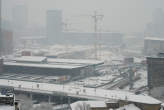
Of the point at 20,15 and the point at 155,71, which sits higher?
the point at 20,15

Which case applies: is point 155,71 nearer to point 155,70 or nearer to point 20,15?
point 155,70

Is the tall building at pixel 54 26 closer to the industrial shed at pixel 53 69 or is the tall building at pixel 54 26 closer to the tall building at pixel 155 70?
the industrial shed at pixel 53 69

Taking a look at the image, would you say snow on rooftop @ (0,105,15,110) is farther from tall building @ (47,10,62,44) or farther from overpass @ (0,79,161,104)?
tall building @ (47,10,62,44)

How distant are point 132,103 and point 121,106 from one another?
1.40ft

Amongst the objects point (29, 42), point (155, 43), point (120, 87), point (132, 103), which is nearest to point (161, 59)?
point (120, 87)

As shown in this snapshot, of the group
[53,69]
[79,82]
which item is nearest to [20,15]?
[53,69]

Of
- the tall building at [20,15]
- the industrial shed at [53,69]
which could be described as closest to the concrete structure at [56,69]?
the industrial shed at [53,69]

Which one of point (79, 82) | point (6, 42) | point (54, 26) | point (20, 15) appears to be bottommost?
point (79, 82)

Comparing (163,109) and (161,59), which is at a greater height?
(161,59)

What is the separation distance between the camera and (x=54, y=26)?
6412cm

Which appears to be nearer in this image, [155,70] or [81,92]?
[81,92]

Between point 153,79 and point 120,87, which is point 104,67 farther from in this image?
point 153,79

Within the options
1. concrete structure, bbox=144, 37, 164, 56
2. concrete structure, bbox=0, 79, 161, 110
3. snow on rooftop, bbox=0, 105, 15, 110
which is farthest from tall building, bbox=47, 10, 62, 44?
snow on rooftop, bbox=0, 105, 15, 110

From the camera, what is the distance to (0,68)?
25.7 m
